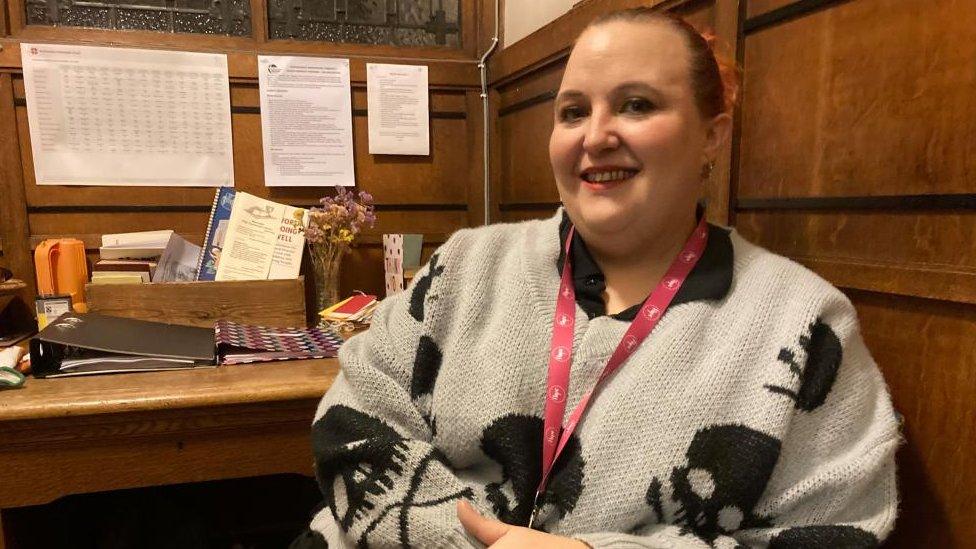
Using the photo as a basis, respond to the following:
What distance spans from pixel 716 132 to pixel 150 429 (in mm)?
1109

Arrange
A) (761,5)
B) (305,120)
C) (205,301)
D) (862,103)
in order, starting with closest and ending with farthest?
(862,103), (761,5), (205,301), (305,120)

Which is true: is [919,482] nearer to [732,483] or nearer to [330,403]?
[732,483]

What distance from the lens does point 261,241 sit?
5.47ft

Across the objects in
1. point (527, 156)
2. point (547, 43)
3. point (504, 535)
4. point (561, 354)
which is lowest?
point (504, 535)

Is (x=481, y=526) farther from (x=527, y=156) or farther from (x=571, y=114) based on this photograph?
(x=527, y=156)

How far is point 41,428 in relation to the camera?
1.08m

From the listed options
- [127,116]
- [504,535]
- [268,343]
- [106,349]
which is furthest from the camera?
[127,116]

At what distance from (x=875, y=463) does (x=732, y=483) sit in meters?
0.18

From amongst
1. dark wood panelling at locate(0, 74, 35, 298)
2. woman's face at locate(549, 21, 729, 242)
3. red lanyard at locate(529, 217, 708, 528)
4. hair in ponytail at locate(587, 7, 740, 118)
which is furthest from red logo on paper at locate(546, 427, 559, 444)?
dark wood panelling at locate(0, 74, 35, 298)

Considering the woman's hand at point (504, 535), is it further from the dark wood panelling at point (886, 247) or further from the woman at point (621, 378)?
the dark wood panelling at point (886, 247)

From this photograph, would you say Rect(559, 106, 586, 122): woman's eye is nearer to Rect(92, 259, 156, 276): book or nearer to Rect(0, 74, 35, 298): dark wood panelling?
Rect(92, 259, 156, 276): book

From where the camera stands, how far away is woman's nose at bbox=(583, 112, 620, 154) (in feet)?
2.83

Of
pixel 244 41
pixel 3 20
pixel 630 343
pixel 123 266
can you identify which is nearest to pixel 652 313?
pixel 630 343

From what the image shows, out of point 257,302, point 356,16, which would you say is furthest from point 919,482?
point 356,16
